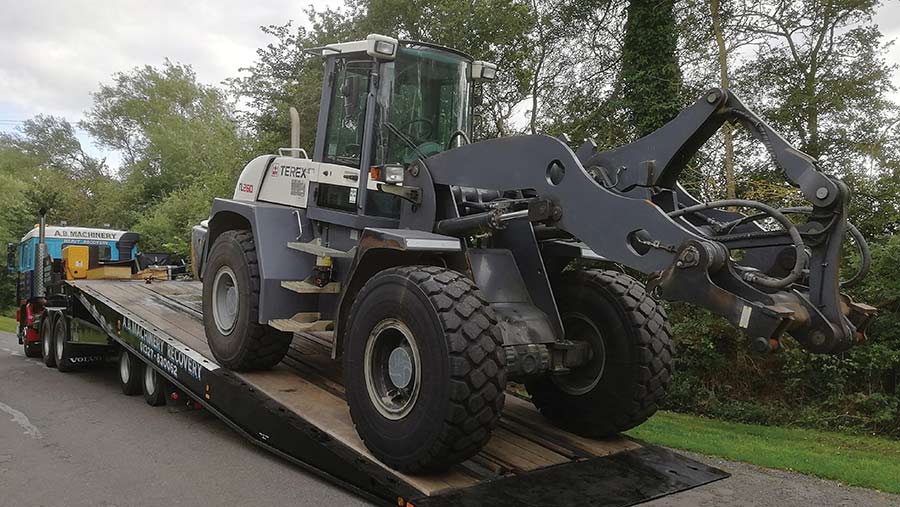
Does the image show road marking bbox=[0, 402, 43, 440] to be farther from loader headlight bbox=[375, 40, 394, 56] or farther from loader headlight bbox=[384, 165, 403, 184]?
loader headlight bbox=[375, 40, 394, 56]

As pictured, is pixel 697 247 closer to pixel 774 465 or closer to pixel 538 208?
pixel 538 208

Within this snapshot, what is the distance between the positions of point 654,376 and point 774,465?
1740 mm

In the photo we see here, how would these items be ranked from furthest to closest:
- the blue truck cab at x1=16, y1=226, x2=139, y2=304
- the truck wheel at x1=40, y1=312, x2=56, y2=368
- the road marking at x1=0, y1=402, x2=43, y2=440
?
1. the blue truck cab at x1=16, y1=226, x2=139, y2=304
2. the truck wheel at x1=40, y1=312, x2=56, y2=368
3. the road marking at x1=0, y1=402, x2=43, y2=440

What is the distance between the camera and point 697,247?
11.7 ft

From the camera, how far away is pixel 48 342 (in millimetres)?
11578

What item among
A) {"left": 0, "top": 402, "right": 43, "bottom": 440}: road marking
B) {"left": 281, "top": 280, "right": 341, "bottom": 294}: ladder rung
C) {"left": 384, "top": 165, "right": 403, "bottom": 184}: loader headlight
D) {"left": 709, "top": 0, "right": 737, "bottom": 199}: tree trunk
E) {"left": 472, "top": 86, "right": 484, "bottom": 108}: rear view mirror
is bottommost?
{"left": 0, "top": 402, "right": 43, "bottom": 440}: road marking

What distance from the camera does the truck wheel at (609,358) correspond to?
5027 millimetres

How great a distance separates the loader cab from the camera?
567 centimetres

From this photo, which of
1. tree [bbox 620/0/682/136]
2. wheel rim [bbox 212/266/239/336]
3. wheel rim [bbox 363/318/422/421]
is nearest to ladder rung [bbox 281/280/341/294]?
wheel rim [bbox 212/266/239/336]

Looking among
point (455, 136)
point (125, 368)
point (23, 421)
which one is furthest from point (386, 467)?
point (125, 368)

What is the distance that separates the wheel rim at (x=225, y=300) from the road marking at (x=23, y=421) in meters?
2.21

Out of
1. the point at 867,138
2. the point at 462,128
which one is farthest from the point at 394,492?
the point at 867,138

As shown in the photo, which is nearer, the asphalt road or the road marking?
the asphalt road

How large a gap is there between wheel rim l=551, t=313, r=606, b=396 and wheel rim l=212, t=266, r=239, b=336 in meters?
3.02
